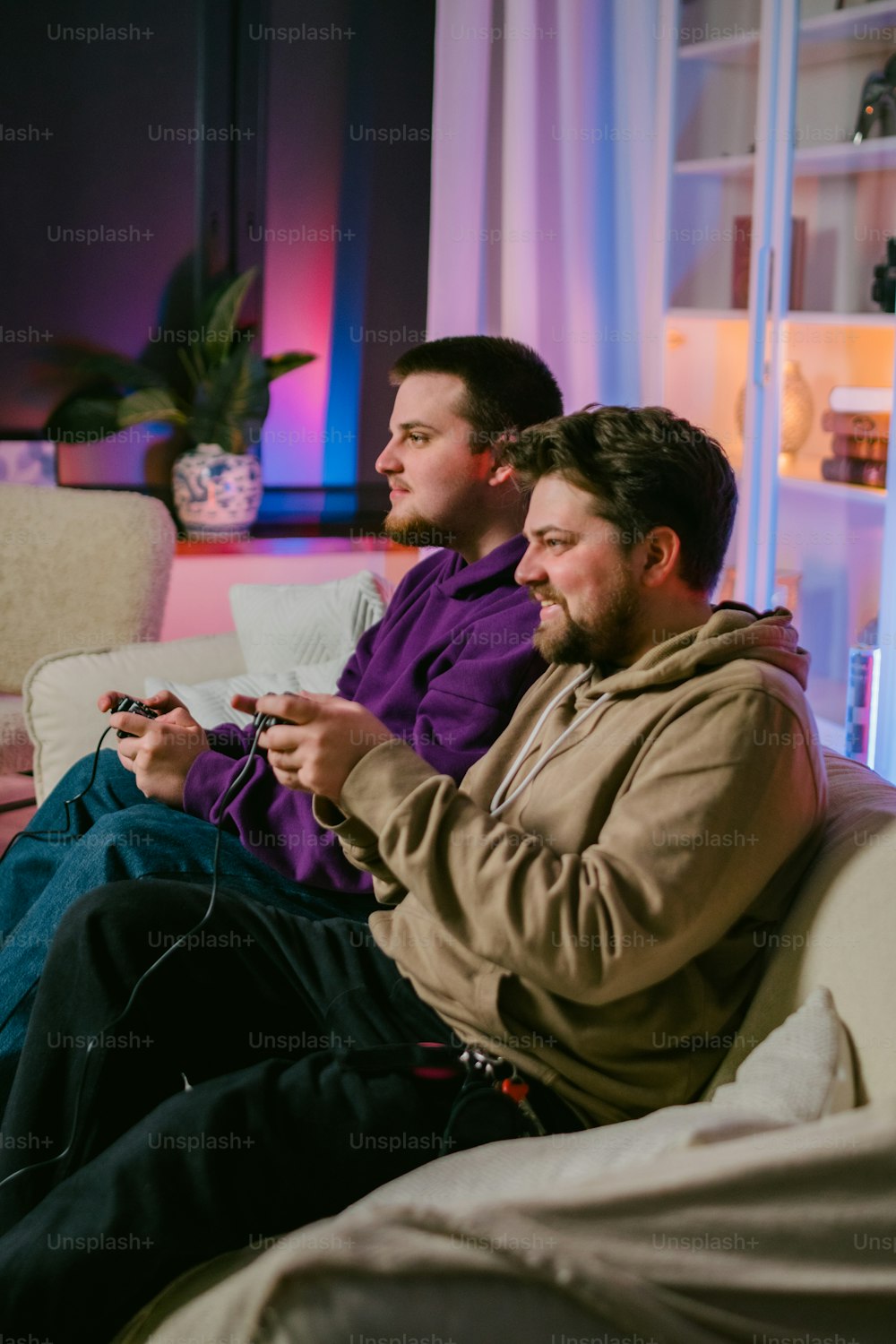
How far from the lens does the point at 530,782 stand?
1.44 metres

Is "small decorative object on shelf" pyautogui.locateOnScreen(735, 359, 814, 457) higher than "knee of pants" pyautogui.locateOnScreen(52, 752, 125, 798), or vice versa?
"small decorative object on shelf" pyautogui.locateOnScreen(735, 359, 814, 457)

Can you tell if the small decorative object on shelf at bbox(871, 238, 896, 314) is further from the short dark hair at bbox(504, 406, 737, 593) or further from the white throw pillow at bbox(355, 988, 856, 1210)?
the white throw pillow at bbox(355, 988, 856, 1210)

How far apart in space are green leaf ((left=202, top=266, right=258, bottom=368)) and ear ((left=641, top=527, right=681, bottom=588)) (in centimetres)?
284

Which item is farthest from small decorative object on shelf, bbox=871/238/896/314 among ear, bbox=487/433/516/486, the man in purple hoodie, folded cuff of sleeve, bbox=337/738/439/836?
folded cuff of sleeve, bbox=337/738/439/836

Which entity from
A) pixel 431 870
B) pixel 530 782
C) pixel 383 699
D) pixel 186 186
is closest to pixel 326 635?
pixel 383 699

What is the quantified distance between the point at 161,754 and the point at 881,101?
213 cm

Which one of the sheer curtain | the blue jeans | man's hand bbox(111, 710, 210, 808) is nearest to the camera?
the blue jeans

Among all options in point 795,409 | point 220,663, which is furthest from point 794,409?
point 220,663

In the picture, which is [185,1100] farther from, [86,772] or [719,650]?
[86,772]

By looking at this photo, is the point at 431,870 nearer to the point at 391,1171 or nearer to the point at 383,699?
the point at 391,1171

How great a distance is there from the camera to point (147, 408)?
390 centimetres

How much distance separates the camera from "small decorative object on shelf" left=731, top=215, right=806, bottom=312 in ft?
10.6

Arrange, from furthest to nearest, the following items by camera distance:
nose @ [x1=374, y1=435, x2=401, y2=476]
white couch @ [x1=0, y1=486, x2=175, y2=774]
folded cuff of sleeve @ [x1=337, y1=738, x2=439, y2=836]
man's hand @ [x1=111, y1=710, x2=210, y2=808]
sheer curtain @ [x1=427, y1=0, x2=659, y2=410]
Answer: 1. sheer curtain @ [x1=427, y1=0, x2=659, y2=410]
2. white couch @ [x1=0, y1=486, x2=175, y2=774]
3. nose @ [x1=374, y1=435, x2=401, y2=476]
4. man's hand @ [x1=111, y1=710, x2=210, y2=808]
5. folded cuff of sleeve @ [x1=337, y1=738, x2=439, y2=836]

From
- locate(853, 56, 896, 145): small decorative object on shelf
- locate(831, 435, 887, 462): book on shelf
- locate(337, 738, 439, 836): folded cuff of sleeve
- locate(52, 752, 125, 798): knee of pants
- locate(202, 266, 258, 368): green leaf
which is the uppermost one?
locate(853, 56, 896, 145): small decorative object on shelf
